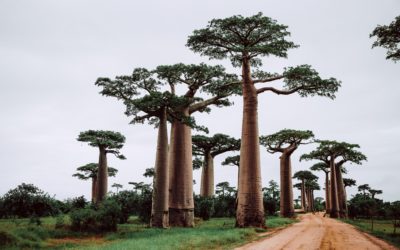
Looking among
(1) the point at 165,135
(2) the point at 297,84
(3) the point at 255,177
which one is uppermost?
(2) the point at 297,84

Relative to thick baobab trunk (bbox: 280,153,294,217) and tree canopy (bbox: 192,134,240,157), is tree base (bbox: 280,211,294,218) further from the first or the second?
tree canopy (bbox: 192,134,240,157)

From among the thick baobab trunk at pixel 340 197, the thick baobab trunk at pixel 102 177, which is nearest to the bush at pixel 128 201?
the thick baobab trunk at pixel 102 177

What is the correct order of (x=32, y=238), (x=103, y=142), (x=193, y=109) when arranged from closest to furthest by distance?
(x=32, y=238), (x=193, y=109), (x=103, y=142)

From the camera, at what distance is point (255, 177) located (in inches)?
597

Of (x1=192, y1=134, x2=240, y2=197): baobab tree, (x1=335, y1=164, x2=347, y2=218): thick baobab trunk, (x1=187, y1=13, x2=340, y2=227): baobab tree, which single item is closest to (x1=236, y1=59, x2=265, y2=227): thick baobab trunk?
(x1=187, y1=13, x2=340, y2=227): baobab tree

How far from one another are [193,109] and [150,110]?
10.5ft

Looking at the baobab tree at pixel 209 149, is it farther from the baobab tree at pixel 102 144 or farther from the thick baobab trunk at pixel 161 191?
the thick baobab trunk at pixel 161 191

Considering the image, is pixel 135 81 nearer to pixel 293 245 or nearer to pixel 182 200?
pixel 182 200

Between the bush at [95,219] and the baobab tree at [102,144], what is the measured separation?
10388 mm

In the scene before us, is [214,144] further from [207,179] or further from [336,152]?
[336,152]

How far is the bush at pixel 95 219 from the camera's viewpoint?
16516 millimetres

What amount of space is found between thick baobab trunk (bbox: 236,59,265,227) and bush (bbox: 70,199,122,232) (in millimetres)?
6295

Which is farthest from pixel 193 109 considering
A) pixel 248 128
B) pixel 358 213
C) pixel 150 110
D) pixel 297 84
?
pixel 358 213

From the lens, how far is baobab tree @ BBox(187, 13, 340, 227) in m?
15.1
